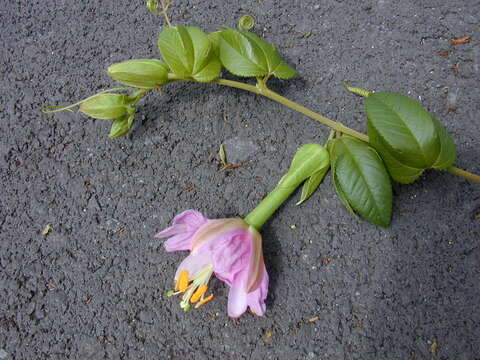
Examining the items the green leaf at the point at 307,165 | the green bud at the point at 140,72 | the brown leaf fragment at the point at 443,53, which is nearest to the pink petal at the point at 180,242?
the green leaf at the point at 307,165

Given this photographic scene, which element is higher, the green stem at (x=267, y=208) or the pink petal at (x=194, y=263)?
the green stem at (x=267, y=208)

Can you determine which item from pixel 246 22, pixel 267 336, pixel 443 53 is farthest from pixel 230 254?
pixel 443 53

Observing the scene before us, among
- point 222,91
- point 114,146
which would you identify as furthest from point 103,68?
point 222,91

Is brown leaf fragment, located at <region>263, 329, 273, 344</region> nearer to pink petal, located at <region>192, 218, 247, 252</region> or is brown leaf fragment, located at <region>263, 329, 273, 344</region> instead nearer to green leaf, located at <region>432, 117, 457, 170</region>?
pink petal, located at <region>192, 218, 247, 252</region>

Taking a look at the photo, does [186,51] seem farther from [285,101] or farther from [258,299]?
[258,299]

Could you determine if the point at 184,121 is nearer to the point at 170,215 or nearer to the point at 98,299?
the point at 170,215

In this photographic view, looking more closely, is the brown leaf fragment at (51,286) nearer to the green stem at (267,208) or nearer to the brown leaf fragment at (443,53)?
the green stem at (267,208)
